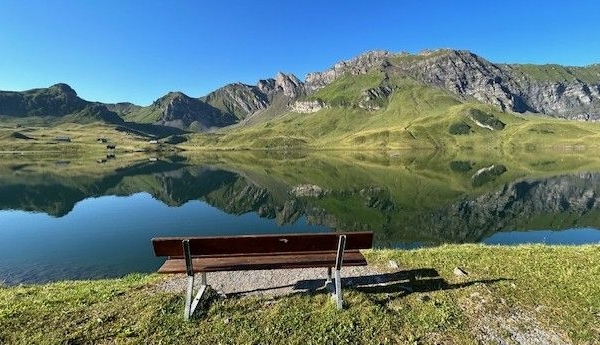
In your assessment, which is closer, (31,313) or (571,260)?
(31,313)

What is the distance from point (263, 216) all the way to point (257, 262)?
46513 millimetres

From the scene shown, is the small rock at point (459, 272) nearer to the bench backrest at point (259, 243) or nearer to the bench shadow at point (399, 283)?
the bench shadow at point (399, 283)

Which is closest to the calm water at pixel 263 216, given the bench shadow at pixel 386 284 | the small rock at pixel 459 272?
the small rock at pixel 459 272

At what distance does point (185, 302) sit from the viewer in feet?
42.4

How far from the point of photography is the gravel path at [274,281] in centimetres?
1481

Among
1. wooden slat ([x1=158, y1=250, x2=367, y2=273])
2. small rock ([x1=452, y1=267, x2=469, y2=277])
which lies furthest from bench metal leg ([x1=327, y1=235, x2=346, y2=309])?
small rock ([x1=452, y1=267, x2=469, y2=277])

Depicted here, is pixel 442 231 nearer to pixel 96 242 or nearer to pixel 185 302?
pixel 96 242

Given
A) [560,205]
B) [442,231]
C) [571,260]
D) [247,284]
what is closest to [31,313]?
[247,284]

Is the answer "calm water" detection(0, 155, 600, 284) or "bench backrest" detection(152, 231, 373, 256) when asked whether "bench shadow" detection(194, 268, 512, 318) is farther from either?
"calm water" detection(0, 155, 600, 284)

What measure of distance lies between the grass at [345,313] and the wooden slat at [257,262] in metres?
1.12

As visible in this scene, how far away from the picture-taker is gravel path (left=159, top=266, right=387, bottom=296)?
14.8 metres

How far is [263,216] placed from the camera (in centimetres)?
5925

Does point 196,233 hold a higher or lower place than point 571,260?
lower

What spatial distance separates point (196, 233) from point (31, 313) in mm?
34121
